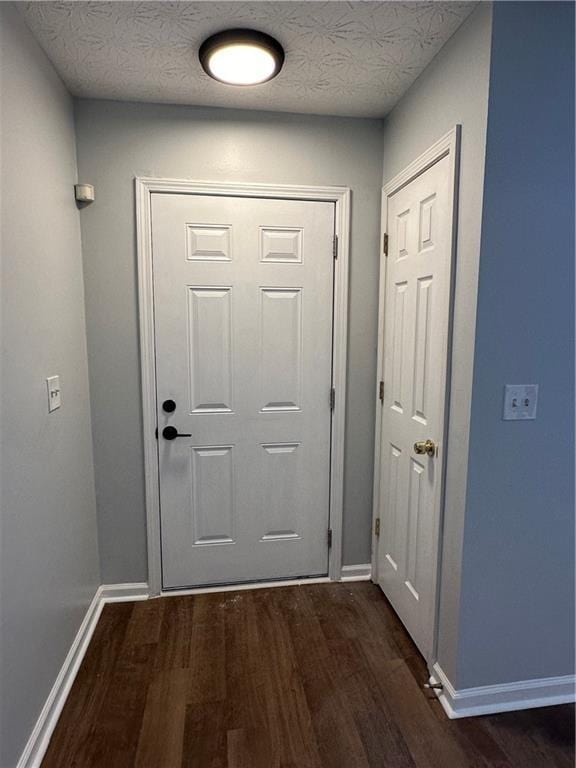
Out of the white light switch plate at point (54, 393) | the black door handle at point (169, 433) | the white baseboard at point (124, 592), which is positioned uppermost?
the white light switch plate at point (54, 393)

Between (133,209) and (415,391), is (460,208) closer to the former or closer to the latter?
(415,391)

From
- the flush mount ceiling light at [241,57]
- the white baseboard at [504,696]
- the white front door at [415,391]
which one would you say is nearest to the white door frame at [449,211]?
the white front door at [415,391]

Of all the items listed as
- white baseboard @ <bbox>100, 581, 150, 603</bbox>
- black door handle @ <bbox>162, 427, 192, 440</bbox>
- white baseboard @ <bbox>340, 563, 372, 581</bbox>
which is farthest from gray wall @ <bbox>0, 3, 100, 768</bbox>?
white baseboard @ <bbox>340, 563, 372, 581</bbox>

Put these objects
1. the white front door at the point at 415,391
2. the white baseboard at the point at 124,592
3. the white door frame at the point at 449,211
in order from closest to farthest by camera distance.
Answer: the white door frame at the point at 449,211 → the white front door at the point at 415,391 → the white baseboard at the point at 124,592

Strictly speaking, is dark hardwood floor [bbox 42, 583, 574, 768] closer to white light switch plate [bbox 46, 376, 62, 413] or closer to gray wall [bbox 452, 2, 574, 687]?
gray wall [bbox 452, 2, 574, 687]

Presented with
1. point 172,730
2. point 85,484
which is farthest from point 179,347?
point 172,730

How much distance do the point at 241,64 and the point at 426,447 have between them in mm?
1603

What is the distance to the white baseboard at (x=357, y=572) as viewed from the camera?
2.39 m

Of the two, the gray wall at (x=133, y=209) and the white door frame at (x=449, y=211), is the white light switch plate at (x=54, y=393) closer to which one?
the gray wall at (x=133, y=209)

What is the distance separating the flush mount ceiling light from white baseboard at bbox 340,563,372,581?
2362 millimetres

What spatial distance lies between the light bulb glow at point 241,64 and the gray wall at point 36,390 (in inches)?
25.0

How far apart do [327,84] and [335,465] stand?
177cm

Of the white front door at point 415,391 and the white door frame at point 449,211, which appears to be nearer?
the white door frame at point 449,211

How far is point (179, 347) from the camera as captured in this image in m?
2.11
